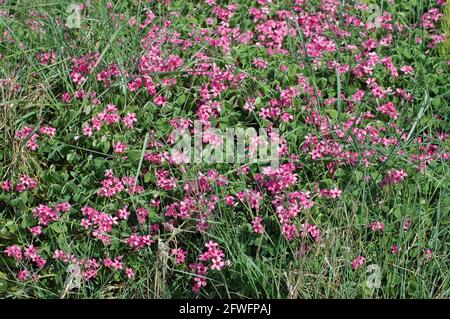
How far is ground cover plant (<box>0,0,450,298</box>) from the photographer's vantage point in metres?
3.44

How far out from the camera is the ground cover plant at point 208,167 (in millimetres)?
3438

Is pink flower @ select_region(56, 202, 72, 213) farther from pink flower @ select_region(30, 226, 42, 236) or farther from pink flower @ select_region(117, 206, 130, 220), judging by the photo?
pink flower @ select_region(117, 206, 130, 220)

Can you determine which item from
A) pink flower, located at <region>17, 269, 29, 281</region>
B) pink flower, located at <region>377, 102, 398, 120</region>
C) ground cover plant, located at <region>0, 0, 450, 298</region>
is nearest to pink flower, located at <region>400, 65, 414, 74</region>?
ground cover plant, located at <region>0, 0, 450, 298</region>

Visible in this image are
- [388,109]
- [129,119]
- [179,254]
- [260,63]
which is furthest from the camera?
[260,63]

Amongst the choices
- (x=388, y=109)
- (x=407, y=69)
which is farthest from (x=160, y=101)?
(x=407, y=69)

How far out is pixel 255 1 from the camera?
16.3ft

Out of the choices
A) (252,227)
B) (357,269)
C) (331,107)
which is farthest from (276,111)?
(357,269)

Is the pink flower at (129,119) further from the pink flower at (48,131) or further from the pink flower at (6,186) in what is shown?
the pink flower at (6,186)

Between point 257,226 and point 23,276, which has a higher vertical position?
point 257,226

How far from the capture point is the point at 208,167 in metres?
3.75

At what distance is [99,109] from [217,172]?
2.20ft

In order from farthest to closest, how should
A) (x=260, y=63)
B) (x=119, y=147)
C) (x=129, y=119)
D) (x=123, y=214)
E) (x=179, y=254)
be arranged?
(x=260, y=63)
(x=129, y=119)
(x=119, y=147)
(x=123, y=214)
(x=179, y=254)

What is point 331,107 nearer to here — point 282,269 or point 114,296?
point 282,269

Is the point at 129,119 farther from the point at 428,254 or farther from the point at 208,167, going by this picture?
the point at 428,254
